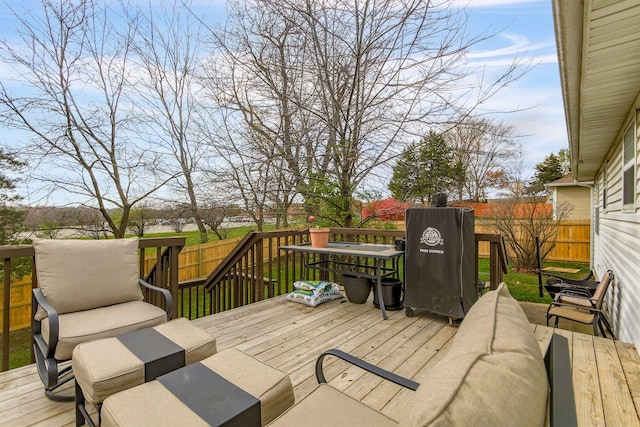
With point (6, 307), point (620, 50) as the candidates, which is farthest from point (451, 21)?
point (6, 307)

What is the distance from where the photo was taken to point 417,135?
5.49m

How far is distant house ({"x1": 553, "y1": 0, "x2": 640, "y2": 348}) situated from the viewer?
69.1 inches

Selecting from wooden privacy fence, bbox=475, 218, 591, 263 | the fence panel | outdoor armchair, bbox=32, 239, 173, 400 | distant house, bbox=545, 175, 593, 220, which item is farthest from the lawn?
distant house, bbox=545, 175, 593, 220

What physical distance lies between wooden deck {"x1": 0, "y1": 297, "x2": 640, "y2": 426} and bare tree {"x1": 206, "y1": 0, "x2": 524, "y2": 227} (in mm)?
2805

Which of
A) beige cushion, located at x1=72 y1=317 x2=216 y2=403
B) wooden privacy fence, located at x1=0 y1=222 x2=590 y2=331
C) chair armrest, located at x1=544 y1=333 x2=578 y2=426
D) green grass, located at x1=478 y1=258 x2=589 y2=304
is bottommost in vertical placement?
green grass, located at x1=478 y1=258 x2=589 y2=304

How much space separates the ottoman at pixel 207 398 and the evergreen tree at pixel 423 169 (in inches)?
188

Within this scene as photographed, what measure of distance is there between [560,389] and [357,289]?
3.43 metres

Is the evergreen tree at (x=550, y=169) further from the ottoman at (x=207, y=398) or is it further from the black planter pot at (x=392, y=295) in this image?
the ottoman at (x=207, y=398)

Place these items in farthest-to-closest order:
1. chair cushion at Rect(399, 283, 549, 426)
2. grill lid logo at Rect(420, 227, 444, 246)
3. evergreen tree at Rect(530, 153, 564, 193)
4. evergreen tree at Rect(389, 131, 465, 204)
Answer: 1. evergreen tree at Rect(530, 153, 564, 193)
2. evergreen tree at Rect(389, 131, 465, 204)
3. grill lid logo at Rect(420, 227, 444, 246)
4. chair cushion at Rect(399, 283, 549, 426)

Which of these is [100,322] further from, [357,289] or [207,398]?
[357,289]

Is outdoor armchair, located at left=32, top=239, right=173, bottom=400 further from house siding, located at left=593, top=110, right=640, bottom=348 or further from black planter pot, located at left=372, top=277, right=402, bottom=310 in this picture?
house siding, located at left=593, top=110, right=640, bottom=348

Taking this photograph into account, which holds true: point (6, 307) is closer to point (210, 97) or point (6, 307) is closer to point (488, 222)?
point (210, 97)

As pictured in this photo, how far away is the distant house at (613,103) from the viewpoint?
175 centimetres

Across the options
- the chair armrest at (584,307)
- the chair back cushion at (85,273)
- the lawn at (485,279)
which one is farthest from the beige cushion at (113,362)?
the chair armrest at (584,307)
